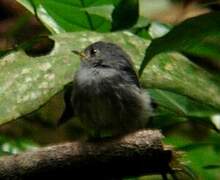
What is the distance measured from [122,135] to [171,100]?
19cm

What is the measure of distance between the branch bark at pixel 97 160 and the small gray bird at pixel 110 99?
177mm

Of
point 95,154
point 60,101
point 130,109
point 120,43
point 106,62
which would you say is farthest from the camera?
point 60,101

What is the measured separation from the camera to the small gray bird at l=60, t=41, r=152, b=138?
2285 mm

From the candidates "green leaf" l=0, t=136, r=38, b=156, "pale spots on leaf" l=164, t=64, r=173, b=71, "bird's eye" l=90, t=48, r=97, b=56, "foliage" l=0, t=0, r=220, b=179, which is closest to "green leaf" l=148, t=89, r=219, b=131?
"foliage" l=0, t=0, r=220, b=179

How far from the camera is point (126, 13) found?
6.93 ft

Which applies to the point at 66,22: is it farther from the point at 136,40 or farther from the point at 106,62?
the point at 136,40

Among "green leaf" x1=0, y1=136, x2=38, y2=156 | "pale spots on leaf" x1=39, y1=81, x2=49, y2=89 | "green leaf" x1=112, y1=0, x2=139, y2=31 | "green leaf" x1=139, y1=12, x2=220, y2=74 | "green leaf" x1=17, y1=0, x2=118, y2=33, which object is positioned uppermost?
"green leaf" x1=139, y1=12, x2=220, y2=74

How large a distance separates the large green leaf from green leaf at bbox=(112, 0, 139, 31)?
52mm

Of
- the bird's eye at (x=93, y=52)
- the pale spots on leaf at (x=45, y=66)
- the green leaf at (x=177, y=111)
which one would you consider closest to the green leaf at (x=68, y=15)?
the bird's eye at (x=93, y=52)

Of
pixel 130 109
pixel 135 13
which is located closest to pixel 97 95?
pixel 130 109

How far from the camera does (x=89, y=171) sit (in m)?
2.01

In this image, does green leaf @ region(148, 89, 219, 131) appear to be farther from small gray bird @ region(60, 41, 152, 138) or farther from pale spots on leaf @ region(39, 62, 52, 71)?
pale spots on leaf @ region(39, 62, 52, 71)

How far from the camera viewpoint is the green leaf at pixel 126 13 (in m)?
2.11

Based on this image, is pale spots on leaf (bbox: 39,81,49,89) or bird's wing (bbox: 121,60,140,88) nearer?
pale spots on leaf (bbox: 39,81,49,89)
